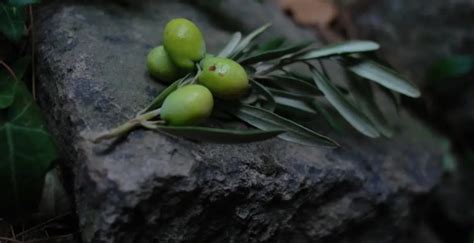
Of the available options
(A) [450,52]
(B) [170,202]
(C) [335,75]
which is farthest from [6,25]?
(A) [450,52]

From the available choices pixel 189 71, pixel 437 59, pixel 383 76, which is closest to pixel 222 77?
pixel 189 71

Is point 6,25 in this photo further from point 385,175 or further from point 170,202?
point 385,175

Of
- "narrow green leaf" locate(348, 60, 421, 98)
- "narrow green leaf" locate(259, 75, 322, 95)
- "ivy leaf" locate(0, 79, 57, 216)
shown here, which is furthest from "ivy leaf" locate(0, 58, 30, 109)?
"narrow green leaf" locate(348, 60, 421, 98)

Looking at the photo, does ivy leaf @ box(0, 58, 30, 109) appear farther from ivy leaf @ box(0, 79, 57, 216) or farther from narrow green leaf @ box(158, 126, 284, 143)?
narrow green leaf @ box(158, 126, 284, 143)

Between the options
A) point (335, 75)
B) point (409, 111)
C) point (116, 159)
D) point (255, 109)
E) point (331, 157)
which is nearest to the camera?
point (116, 159)

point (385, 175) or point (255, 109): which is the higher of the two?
point (255, 109)

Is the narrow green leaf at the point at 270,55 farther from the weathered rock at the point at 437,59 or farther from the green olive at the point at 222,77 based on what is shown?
the weathered rock at the point at 437,59
